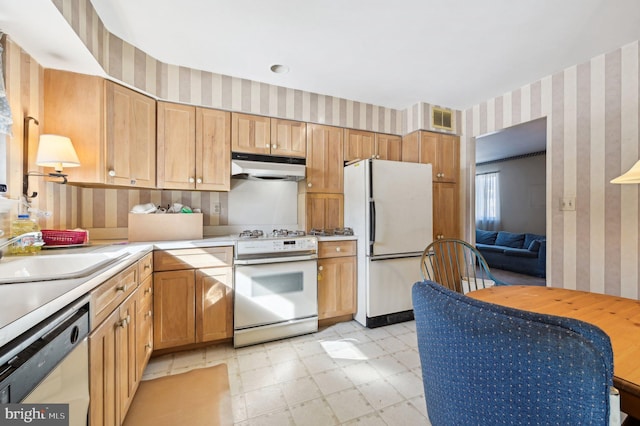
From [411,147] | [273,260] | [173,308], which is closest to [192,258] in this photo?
[173,308]

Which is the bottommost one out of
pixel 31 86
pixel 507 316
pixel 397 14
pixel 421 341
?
pixel 421 341

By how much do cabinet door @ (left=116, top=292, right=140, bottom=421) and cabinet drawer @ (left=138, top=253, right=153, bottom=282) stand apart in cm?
16

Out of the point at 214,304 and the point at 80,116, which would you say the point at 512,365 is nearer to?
the point at 214,304

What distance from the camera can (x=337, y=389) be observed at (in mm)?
1807

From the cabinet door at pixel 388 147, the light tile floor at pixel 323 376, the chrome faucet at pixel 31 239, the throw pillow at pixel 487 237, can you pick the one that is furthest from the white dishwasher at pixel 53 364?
the throw pillow at pixel 487 237

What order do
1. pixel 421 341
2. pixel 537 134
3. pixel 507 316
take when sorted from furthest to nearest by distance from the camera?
pixel 537 134, pixel 421 341, pixel 507 316

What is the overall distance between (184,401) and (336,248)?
1.71 metres

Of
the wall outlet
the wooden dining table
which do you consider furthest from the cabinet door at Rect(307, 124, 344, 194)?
the wall outlet

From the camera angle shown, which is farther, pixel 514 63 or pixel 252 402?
pixel 514 63

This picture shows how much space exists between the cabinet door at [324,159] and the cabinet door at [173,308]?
1.53m

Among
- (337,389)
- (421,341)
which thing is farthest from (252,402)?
(421,341)

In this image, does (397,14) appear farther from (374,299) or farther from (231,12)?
(374,299)

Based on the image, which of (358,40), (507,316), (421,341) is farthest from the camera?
(358,40)

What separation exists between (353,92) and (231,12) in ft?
5.04
